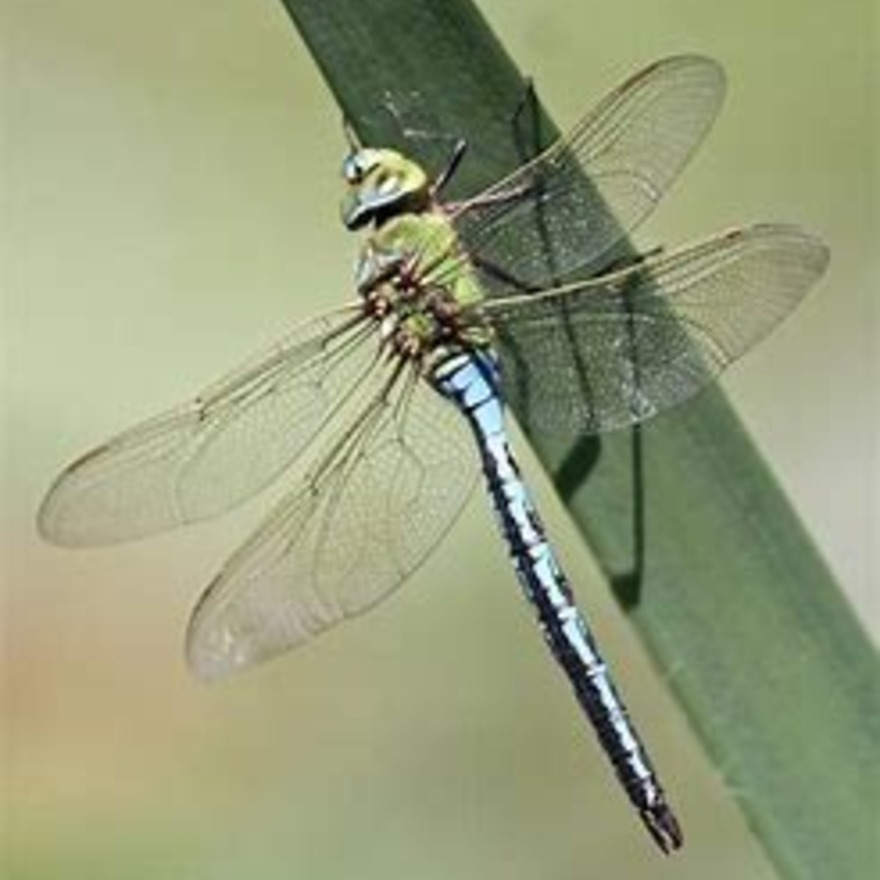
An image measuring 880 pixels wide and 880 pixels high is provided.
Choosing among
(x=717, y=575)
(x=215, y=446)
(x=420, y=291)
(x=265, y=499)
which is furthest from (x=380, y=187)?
(x=265, y=499)

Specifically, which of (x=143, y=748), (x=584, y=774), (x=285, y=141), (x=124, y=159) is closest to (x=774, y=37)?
(x=285, y=141)

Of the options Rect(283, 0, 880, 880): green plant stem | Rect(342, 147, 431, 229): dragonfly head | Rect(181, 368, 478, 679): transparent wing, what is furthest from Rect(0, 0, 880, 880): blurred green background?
Rect(283, 0, 880, 880): green plant stem

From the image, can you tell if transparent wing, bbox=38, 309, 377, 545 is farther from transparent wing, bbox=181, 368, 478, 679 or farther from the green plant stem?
the green plant stem

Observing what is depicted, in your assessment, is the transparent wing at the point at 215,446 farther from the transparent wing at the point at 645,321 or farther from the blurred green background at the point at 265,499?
the blurred green background at the point at 265,499

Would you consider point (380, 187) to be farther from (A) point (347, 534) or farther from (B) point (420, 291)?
(A) point (347, 534)

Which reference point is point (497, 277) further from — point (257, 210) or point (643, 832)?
point (257, 210)

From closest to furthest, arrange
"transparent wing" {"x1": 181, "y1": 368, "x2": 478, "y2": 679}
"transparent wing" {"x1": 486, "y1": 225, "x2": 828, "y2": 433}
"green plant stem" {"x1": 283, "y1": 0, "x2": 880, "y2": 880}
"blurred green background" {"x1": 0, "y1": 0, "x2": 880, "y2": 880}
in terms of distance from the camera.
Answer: "green plant stem" {"x1": 283, "y1": 0, "x2": 880, "y2": 880} < "transparent wing" {"x1": 486, "y1": 225, "x2": 828, "y2": 433} < "transparent wing" {"x1": 181, "y1": 368, "x2": 478, "y2": 679} < "blurred green background" {"x1": 0, "y1": 0, "x2": 880, "y2": 880}

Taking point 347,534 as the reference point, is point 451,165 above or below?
above
